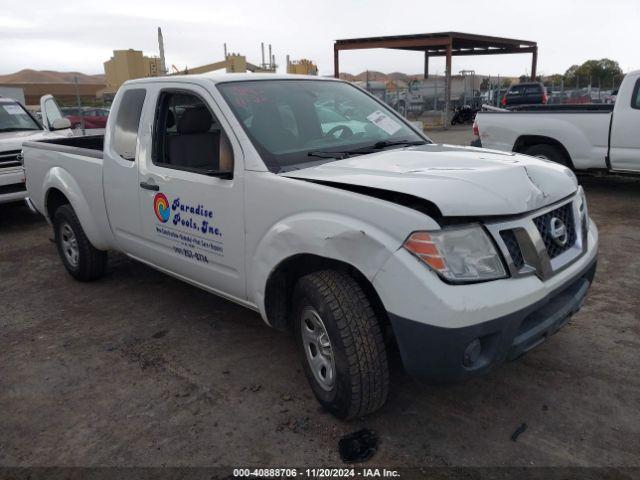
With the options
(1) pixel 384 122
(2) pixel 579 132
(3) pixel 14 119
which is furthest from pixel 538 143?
(3) pixel 14 119

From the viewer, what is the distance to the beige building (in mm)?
29641

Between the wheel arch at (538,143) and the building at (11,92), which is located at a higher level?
the building at (11,92)

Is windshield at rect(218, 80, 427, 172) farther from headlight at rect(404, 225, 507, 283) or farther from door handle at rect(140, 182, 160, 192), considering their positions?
headlight at rect(404, 225, 507, 283)

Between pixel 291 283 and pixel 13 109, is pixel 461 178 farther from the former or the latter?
pixel 13 109

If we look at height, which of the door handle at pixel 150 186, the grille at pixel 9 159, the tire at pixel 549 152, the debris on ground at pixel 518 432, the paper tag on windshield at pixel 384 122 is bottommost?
the debris on ground at pixel 518 432

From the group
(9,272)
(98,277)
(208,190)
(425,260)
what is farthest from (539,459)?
(9,272)

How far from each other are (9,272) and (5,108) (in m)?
4.40

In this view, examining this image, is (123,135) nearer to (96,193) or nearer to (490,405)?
(96,193)

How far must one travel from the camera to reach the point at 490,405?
3035 mm

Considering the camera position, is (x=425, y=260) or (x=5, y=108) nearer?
(x=425, y=260)

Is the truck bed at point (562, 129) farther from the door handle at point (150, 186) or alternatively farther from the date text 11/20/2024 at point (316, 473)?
the date text 11/20/2024 at point (316, 473)

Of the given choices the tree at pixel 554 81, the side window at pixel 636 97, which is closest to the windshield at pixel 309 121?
the side window at pixel 636 97

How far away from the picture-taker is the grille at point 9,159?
25.2 ft

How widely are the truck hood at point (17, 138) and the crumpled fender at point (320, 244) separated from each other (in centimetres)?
617
